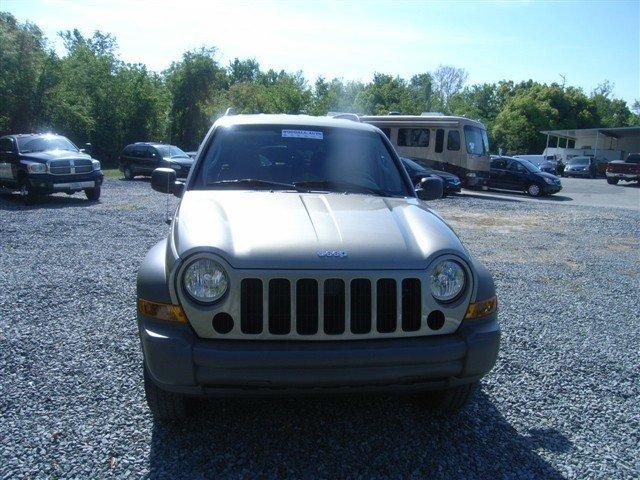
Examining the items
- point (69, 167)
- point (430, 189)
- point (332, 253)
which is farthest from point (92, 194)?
point (332, 253)

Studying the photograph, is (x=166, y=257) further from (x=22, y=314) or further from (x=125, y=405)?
(x=22, y=314)

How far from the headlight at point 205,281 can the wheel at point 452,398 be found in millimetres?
1423

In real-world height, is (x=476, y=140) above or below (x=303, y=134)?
below

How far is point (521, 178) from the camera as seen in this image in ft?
78.5

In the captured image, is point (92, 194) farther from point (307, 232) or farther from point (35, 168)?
point (307, 232)

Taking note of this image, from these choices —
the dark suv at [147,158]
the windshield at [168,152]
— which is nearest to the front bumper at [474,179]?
the dark suv at [147,158]

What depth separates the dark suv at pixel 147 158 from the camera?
23656 millimetres

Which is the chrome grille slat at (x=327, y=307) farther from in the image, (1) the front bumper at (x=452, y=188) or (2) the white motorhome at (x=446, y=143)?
(2) the white motorhome at (x=446, y=143)

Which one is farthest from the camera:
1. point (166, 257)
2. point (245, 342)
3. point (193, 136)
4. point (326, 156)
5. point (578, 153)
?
point (578, 153)

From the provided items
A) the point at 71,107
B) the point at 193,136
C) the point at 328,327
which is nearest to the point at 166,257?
the point at 328,327

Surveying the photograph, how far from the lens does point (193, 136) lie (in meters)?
40.1

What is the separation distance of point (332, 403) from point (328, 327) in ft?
3.45

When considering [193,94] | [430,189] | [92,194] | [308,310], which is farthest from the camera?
[193,94]

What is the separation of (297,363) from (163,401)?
Answer: 35.7 inches
